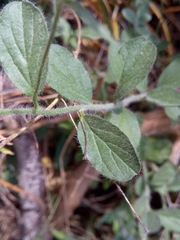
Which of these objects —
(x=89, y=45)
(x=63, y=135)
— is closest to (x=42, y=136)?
(x=63, y=135)

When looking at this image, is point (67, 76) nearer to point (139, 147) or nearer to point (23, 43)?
point (23, 43)

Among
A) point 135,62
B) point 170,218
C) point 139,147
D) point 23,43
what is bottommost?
point 170,218

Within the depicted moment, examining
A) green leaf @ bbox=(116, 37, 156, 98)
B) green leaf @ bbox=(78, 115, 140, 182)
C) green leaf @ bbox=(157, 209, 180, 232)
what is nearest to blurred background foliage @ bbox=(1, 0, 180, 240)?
green leaf @ bbox=(157, 209, 180, 232)

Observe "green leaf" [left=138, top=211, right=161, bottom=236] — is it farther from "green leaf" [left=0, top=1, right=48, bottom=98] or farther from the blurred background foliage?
"green leaf" [left=0, top=1, right=48, bottom=98]

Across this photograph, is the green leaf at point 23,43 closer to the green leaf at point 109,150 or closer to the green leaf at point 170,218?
the green leaf at point 109,150

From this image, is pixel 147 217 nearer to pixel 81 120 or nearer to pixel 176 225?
pixel 176 225

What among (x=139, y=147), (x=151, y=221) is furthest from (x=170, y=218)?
(x=139, y=147)
